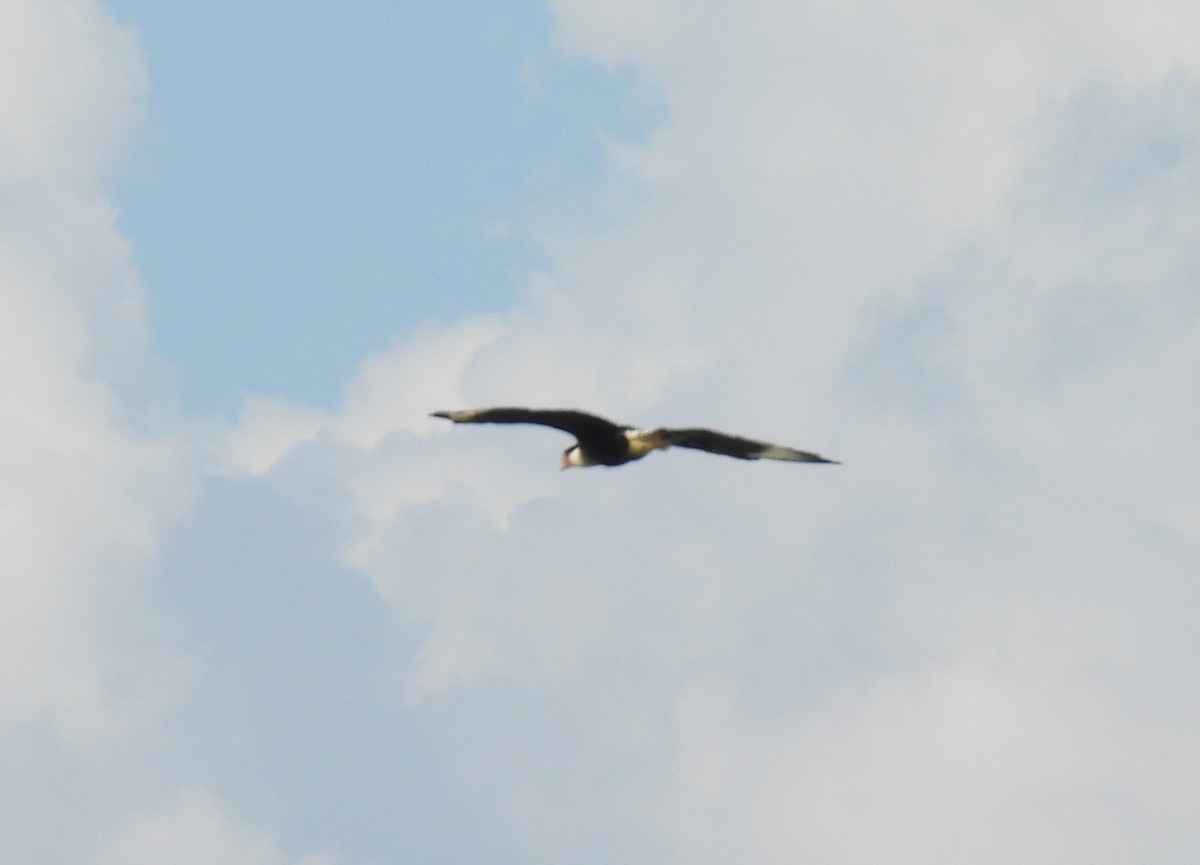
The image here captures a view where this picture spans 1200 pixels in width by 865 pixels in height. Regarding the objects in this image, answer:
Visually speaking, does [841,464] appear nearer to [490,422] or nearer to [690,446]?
[690,446]

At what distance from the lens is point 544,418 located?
41750mm

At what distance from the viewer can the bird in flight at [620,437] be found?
135 feet

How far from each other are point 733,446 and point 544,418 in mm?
3281

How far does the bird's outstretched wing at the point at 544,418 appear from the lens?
4116 cm

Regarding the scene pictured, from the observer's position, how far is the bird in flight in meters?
41.0

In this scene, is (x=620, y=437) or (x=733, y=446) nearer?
(x=733, y=446)

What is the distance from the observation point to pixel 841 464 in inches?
1548

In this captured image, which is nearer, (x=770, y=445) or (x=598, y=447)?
(x=770, y=445)

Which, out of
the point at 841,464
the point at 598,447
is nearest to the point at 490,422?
the point at 598,447

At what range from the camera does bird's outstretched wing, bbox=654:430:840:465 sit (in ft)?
134

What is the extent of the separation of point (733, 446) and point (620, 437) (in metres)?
2.61

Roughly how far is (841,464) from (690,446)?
11.2 feet

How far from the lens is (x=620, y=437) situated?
141 ft

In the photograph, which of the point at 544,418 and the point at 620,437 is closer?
the point at 544,418
